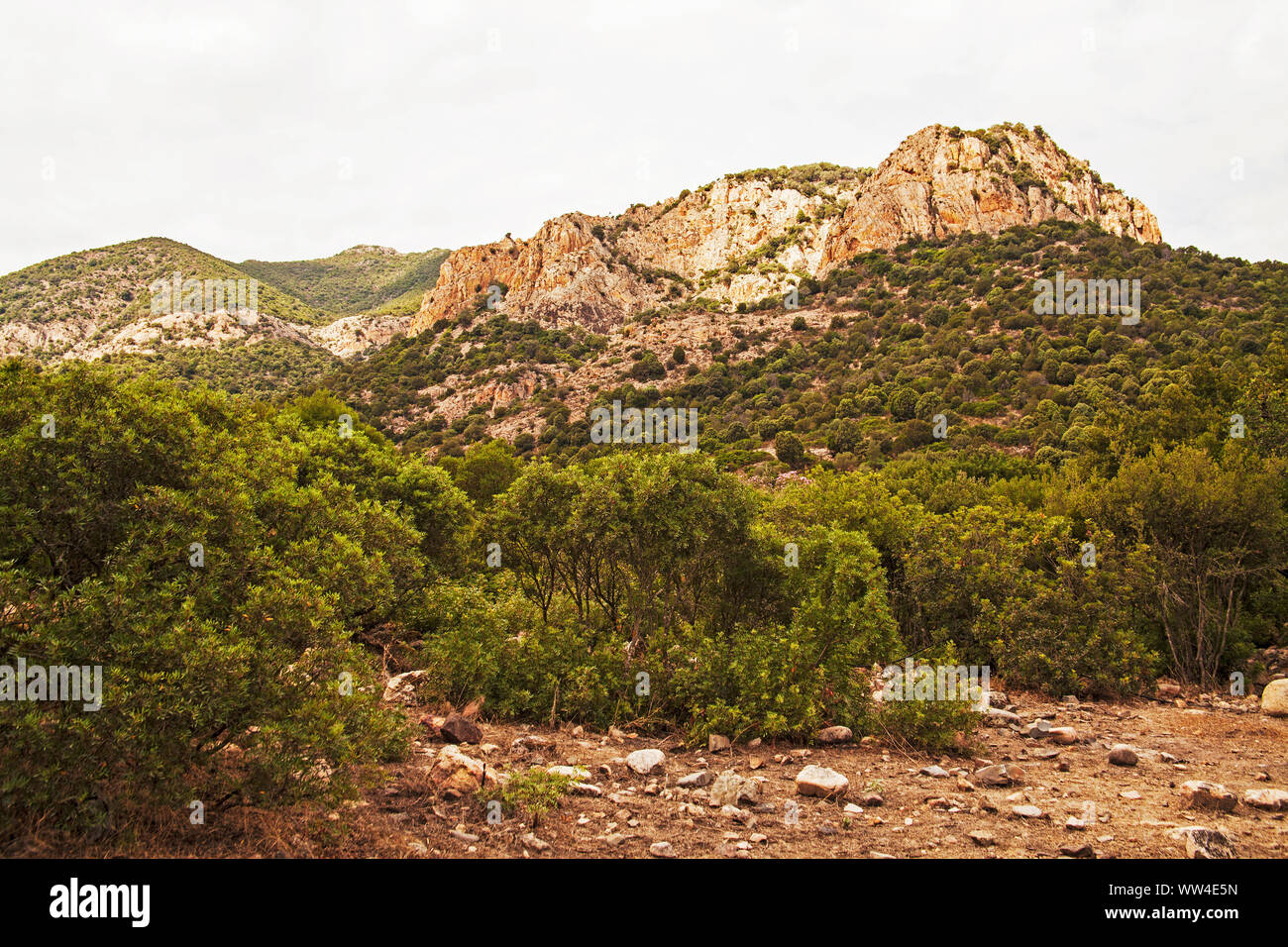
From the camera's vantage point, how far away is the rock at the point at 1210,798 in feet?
25.3

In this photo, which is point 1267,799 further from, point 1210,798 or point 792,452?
point 792,452

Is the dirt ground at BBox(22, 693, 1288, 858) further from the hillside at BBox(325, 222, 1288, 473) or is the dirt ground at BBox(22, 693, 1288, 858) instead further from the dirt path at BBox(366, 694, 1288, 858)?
the hillside at BBox(325, 222, 1288, 473)

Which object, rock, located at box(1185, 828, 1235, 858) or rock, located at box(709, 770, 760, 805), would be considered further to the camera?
rock, located at box(709, 770, 760, 805)

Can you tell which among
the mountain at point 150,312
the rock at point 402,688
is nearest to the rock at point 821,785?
the rock at point 402,688

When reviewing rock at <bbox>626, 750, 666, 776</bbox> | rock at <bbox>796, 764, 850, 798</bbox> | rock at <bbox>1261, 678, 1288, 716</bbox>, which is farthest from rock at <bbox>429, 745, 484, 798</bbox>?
rock at <bbox>1261, 678, 1288, 716</bbox>

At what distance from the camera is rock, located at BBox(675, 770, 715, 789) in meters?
8.32

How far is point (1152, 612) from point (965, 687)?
847 cm

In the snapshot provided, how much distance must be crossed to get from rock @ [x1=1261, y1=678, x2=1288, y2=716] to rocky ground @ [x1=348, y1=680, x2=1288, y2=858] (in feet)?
8.55

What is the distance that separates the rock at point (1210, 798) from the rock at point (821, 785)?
3.95m

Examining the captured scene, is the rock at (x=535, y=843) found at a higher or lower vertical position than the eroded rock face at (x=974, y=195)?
lower

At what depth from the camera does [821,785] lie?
316 inches

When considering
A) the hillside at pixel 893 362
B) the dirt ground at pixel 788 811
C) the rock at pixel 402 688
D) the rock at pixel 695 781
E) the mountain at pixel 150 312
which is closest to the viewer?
the dirt ground at pixel 788 811

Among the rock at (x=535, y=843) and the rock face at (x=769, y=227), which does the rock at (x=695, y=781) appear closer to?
the rock at (x=535, y=843)

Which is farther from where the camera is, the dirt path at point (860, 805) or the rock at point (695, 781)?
the rock at point (695, 781)
